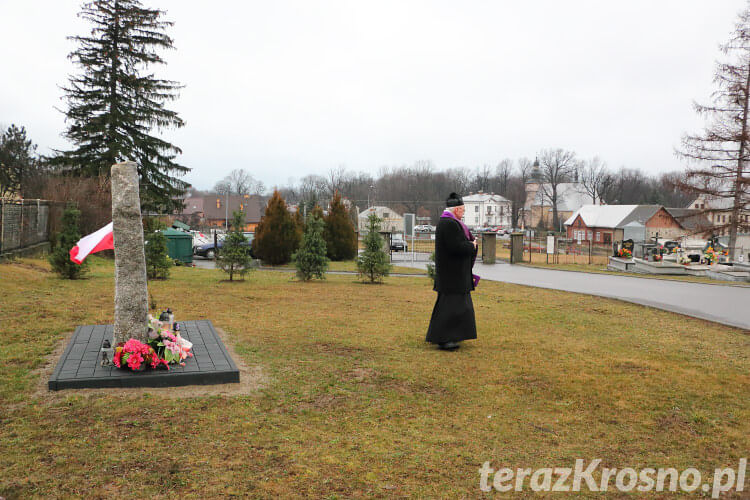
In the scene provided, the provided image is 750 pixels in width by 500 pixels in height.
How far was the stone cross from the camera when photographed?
6.00 meters

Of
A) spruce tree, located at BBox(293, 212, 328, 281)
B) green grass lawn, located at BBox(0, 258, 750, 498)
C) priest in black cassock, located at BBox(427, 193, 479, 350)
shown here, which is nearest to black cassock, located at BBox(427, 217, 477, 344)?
priest in black cassock, located at BBox(427, 193, 479, 350)

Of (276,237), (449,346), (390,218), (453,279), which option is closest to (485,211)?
(390,218)

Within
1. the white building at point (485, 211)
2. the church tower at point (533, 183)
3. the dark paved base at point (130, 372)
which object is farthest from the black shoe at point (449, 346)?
the church tower at point (533, 183)

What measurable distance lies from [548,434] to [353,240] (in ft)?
82.8

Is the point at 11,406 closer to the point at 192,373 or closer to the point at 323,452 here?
the point at 192,373

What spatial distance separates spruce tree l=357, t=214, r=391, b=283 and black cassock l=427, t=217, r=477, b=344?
8477mm

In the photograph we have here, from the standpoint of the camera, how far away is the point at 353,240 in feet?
97.4

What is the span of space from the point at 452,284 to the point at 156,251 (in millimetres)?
10066

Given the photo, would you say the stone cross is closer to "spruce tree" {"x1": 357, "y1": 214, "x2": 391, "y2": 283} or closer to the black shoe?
the black shoe

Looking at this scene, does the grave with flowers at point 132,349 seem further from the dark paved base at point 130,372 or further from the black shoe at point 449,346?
the black shoe at point 449,346

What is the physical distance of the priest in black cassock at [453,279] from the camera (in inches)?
291

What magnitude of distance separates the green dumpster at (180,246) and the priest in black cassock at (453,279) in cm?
1859

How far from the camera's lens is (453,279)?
748 cm

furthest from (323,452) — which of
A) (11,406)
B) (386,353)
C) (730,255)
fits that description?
(730,255)
